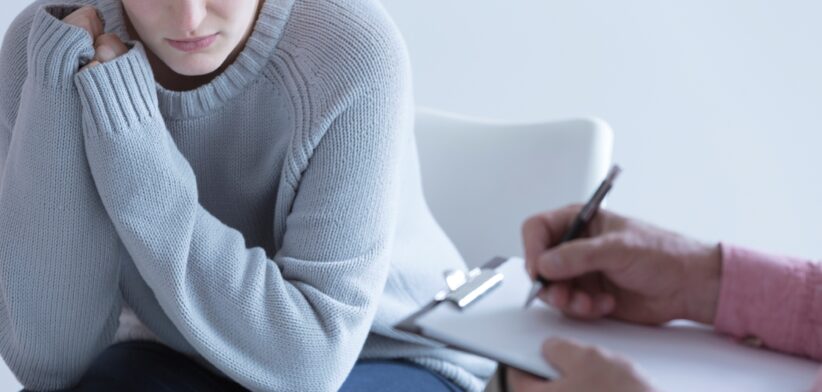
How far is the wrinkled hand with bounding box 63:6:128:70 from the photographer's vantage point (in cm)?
105

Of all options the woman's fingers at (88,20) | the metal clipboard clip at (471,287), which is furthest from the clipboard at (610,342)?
the woman's fingers at (88,20)

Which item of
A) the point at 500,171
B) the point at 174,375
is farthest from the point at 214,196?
the point at 500,171

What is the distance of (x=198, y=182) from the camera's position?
120 centimetres

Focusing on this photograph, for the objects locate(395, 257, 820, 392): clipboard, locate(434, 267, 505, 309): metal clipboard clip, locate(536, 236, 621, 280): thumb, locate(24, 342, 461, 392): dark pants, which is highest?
locate(536, 236, 621, 280): thumb

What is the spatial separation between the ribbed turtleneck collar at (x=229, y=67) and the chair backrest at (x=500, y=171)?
0.45 metres

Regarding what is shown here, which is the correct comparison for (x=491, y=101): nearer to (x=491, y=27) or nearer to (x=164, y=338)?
(x=491, y=27)

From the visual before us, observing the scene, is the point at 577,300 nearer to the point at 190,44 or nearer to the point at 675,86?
the point at 190,44

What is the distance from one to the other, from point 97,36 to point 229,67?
0.14 m

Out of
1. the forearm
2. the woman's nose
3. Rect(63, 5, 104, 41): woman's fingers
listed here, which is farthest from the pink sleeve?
Rect(63, 5, 104, 41): woman's fingers

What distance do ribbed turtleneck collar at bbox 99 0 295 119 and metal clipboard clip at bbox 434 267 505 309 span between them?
15.5 inches

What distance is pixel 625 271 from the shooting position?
2.60ft

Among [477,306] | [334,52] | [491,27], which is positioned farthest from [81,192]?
[491,27]

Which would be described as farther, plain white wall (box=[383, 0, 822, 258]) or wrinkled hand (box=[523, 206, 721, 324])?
plain white wall (box=[383, 0, 822, 258])

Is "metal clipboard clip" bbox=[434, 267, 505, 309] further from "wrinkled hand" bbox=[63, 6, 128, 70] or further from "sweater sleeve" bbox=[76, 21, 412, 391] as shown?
"wrinkled hand" bbox=[63, 6, 128, 70]
